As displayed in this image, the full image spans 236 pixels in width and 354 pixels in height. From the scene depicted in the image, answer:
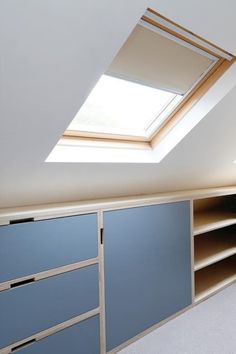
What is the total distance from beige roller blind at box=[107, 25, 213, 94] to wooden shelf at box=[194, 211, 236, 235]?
128 centimetres

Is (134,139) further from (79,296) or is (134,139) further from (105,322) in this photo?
(105,322)

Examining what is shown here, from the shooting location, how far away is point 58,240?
4.51ft

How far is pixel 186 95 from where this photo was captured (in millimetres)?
1518

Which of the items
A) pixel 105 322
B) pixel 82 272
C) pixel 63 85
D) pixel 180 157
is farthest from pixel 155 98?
pixel 105 322

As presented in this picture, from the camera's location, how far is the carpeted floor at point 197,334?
1649 millimetres

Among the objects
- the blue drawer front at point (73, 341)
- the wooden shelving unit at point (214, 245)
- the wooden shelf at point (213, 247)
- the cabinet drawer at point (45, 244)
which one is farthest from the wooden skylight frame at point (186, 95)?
the wooden shelf at point (213, 247)

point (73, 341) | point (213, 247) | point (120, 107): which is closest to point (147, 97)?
point (120, 107)

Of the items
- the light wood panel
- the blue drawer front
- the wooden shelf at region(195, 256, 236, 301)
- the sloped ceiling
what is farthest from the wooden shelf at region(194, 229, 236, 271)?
the sloped ceiling

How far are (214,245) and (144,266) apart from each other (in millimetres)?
1231

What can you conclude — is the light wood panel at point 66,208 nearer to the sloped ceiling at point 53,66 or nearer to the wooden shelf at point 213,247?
the sloped ceiling at point 53,66

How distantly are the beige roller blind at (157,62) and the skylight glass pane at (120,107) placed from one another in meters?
0.11

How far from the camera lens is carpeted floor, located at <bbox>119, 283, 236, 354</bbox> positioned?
165 cm

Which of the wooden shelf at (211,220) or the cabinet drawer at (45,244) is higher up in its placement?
the cabinet drawer at (45,244)

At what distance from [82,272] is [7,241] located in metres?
0.48
